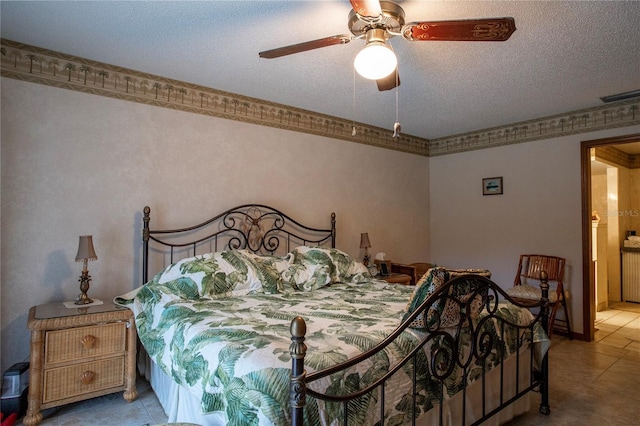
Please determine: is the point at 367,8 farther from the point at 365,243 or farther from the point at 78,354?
the point at 365,243

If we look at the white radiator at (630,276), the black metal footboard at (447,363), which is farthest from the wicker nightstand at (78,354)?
the white radiator at (630,276)

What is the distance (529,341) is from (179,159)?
310 centimetres

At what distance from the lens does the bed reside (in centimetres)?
144

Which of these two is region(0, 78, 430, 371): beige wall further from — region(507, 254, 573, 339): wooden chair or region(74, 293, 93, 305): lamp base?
region(507, 254, 573, 339): wooden chair

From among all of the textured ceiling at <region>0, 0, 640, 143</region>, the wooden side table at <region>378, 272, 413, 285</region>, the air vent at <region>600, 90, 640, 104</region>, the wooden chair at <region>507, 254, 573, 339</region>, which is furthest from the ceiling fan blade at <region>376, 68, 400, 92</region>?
the wooden chair at <region>507, 254, 573, 339</region>

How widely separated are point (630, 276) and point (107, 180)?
7.51 m

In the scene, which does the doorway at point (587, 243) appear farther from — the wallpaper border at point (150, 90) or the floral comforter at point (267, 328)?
the wallpaper border at point (150, 90)

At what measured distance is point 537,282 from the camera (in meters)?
4.56

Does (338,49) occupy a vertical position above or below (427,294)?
above

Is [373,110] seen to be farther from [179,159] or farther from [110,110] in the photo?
[110,110]

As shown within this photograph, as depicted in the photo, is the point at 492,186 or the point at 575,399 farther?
the point at 492,186

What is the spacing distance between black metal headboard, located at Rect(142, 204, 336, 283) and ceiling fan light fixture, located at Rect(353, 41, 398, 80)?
2062 millimetres

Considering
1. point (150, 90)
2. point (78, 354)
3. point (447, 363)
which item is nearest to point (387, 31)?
point (447, 363)

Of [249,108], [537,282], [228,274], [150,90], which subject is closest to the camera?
[228,274]
